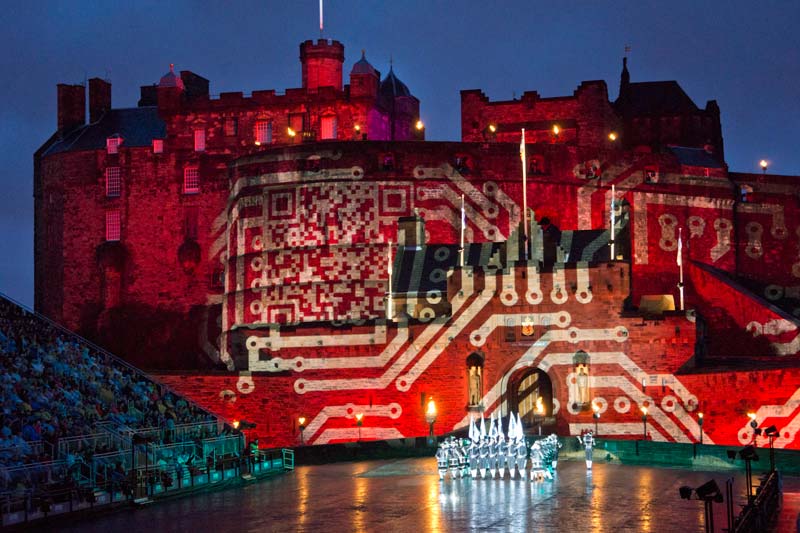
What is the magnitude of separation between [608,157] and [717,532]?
41.9 metres

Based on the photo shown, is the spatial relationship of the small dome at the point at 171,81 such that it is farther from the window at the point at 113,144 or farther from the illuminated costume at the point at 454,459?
the illuminated costume at the point at 454,459

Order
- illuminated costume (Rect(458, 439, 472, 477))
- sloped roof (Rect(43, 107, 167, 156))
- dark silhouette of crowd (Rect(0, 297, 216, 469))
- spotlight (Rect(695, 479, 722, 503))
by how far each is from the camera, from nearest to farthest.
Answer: spotlight (Rect(695, 479, 722, 503)) < dark silhouette of crowd (Rect(0, 297, 216, 469)) < illuminated costume (Rect(458, 439, 472, 477)) < sloped roof (Rect(43, 107, 167, 156))

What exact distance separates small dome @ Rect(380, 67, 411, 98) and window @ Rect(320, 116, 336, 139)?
40.7ft

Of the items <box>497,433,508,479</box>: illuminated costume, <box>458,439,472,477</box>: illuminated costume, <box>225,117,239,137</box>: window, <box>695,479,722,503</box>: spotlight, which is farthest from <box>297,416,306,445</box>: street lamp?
<box>695,479,722,503</box>: spotlight

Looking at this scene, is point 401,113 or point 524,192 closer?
point 524,192

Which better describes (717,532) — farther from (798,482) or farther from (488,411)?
(488,411)

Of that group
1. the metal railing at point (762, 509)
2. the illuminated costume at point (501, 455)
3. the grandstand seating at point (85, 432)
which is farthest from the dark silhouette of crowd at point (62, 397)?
the metal railing at point (762, 509)

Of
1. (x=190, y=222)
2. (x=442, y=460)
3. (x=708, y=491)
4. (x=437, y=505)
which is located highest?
(x=190, y=222)

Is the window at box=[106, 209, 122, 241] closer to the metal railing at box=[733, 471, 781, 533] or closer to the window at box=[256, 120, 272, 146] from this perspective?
the window at box=[256, 120, 272, 146]

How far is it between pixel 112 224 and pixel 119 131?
20.8 feet

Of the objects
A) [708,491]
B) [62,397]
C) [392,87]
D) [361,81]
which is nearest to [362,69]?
[361,81]

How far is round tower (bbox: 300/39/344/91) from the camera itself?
7012 centimetres

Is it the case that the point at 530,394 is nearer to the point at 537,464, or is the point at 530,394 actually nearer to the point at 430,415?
the point at 430,415

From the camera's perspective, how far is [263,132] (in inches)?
2758
